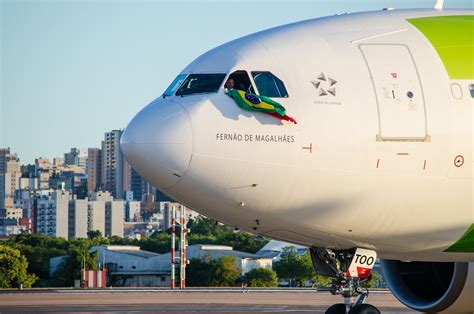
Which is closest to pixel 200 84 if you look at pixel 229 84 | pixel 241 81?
pixel 229 84

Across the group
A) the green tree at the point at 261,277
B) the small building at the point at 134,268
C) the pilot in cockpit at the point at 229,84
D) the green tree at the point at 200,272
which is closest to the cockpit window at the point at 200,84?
the pilot in cockpit at the point at 229,84

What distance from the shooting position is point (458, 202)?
20.6 meters

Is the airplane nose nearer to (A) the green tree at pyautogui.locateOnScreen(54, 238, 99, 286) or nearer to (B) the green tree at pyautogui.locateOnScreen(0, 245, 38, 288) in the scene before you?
(B) the green tree at pyautogui.locateOnScreen(0, 245, 38, 288)

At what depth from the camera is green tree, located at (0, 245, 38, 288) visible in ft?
305

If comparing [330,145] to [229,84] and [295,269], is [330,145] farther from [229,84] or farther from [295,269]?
[295,269]

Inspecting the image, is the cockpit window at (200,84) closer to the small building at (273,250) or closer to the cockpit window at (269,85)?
the cockpit window at (269,85)

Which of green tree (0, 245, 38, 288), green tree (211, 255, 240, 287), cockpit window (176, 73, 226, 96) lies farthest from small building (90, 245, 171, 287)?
cockpit window (176, 73, 226, 96)

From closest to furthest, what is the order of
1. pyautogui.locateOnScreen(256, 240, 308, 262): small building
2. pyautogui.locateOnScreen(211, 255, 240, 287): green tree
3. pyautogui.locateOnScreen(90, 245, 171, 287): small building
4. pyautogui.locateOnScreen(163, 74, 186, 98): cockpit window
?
pyautogui.locateOnScreen(163, 74, 186, 98): cockpit window → pyautogui.locateOnScreen(211, 255, 240, 287): green tree → pyautogui.locateOnScreen(90, 245, 171, 287): small building → pyautogui.locateOnScreen(256, 240, 308, 262): small building

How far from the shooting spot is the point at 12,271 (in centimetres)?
9375

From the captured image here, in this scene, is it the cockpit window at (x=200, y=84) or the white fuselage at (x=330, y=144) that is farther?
the cockpit window at (x=200, y=84)

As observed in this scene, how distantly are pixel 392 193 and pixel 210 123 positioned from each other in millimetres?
3216

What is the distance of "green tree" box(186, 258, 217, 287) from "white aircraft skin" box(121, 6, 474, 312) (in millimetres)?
80717

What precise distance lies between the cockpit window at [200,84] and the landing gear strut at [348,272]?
3.58 meters

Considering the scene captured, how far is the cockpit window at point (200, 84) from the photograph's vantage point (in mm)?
19866
